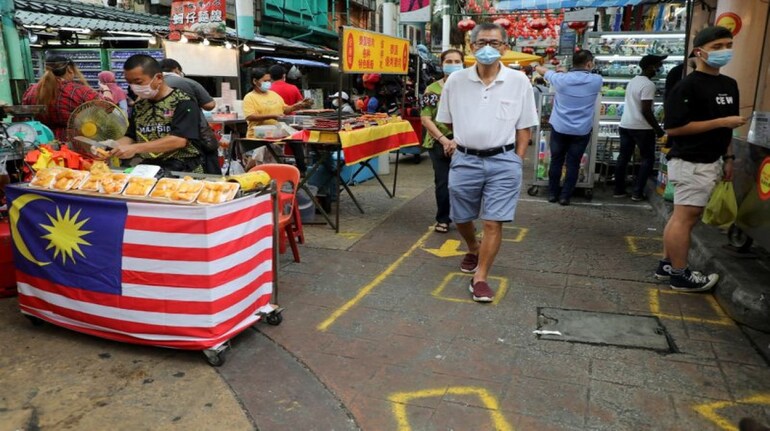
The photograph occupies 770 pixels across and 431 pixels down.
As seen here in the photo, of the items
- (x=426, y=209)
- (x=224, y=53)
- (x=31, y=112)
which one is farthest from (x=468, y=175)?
(x=224, y=53)

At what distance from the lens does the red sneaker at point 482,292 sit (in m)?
4.14

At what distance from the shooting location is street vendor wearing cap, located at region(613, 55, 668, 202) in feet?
23.8

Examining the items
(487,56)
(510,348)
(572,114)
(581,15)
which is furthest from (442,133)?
(581,15)

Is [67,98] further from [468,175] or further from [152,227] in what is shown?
[468,175]

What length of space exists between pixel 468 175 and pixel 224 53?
330 inches

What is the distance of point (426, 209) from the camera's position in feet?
24.0

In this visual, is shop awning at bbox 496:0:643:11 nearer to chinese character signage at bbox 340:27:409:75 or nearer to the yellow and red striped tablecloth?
chinese character signage at bbox 340:27:409:75

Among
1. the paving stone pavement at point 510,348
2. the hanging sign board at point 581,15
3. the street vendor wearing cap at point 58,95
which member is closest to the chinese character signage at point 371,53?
the paving stone pavement at point 510,348

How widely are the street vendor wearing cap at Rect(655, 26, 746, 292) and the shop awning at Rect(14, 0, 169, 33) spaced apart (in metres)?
8.66

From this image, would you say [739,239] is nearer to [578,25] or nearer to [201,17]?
[201,17]

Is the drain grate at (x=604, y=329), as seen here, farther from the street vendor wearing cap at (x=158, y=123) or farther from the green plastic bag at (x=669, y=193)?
the green plastic bag at (x=669, y=193)

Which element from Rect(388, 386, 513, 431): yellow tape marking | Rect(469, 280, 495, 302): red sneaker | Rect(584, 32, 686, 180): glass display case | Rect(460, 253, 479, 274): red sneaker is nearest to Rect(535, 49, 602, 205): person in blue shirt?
Rect(584, 32, 686, 180): glass display case

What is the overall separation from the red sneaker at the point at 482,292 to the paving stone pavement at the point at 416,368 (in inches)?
3.7

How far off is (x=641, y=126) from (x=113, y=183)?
6.69 metres
